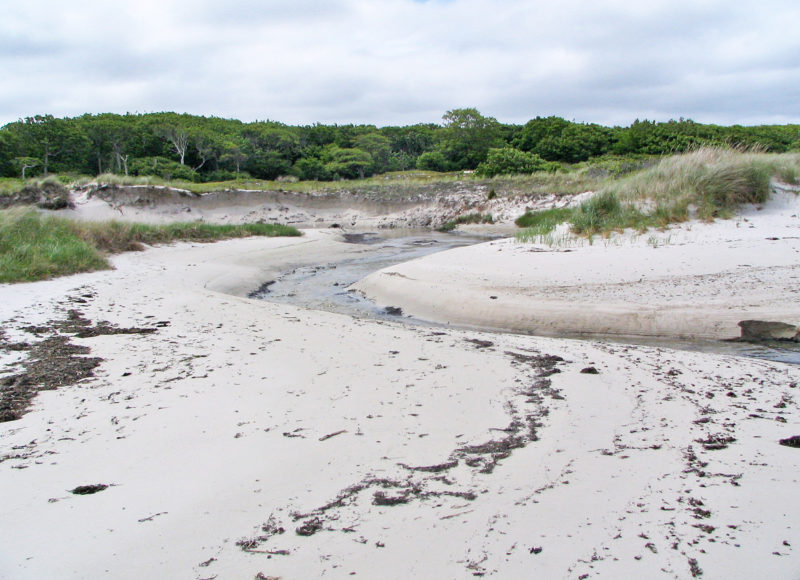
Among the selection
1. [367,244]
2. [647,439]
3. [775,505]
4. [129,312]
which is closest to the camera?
[775,505]

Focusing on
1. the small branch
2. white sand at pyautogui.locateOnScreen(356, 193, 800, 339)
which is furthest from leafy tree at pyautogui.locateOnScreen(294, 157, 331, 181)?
the small branch

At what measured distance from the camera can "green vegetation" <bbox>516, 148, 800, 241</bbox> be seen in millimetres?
10133

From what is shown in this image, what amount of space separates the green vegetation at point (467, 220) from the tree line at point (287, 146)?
757cm

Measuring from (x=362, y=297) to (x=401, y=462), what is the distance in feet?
21.7

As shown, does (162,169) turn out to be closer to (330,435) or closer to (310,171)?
(310,171)

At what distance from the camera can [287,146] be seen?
51.3 metres

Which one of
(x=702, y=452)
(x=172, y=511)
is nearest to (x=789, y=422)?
(x=702, y=452)

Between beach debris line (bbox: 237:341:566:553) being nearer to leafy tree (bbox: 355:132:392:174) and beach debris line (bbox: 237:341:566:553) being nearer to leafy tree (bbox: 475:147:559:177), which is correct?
leafy tree (bbox: 475:147:559:177)

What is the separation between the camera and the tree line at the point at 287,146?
35.6 meters

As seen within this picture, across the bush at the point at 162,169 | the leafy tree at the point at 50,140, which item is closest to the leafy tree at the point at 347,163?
the bush at the point at 162,169

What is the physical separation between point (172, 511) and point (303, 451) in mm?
748

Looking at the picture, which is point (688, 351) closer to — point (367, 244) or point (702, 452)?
point (702, 452)

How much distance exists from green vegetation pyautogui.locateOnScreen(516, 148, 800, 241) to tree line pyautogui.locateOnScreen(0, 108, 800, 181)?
21006 mm

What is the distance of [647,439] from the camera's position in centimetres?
298
